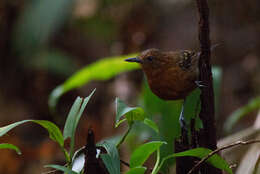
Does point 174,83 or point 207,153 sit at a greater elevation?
point 174,83

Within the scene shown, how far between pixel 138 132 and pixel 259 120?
877 mm

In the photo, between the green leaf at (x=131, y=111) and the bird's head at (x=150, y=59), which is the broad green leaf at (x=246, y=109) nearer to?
the bird's head at (x=150, y=59)

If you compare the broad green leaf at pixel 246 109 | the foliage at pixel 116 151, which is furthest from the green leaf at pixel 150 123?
the broad green leaf at pixel 246 109

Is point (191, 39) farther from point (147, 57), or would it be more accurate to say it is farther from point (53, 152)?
point (147, 57)

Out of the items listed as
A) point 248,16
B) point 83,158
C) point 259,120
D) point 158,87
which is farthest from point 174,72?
point 248,16

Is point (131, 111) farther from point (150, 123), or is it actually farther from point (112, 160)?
point (112, 160)

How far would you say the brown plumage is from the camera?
79.9 inches

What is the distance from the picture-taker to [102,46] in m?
5.94

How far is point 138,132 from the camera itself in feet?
9.66

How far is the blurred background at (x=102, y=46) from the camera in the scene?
5.03 m

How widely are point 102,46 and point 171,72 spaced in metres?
3.86

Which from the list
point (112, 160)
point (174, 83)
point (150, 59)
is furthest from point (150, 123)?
point (150, 59)

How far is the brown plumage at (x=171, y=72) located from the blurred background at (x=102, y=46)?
2.54 meters

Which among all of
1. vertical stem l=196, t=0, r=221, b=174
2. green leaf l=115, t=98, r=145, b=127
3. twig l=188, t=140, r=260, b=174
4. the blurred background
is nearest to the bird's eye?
vertical stem l=196, t=0, r=221, b=174
